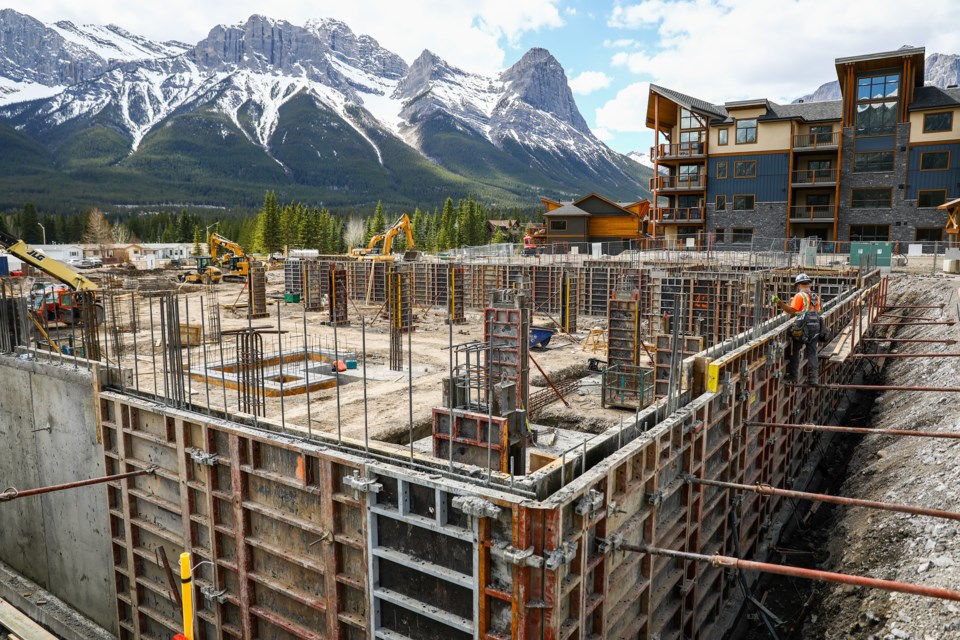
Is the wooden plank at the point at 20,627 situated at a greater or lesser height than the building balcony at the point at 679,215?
lesser

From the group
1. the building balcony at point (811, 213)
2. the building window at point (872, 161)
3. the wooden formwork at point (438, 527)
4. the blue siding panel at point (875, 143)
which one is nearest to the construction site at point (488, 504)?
the wooden formwork at point (438, 527)

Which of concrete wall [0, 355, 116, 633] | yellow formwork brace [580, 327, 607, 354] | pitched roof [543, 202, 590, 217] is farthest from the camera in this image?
pitched roof [543, 202, 590, 217]

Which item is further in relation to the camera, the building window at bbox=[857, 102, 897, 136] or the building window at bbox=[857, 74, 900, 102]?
the building window at bbox=[857, 102, 897, 136]

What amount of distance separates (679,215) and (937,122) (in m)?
16.4

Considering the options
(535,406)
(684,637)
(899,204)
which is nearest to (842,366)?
(535,406)

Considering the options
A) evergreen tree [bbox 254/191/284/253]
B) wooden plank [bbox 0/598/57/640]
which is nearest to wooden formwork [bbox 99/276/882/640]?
wooden plank [bbox 0/598/57/640]

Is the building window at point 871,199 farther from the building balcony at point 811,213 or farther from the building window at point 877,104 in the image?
the building window at point 877,104

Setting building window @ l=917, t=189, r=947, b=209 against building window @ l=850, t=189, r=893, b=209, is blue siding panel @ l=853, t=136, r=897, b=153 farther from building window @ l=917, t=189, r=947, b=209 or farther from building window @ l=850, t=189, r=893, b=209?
building window @ l=917, t=189, r=947, b=209

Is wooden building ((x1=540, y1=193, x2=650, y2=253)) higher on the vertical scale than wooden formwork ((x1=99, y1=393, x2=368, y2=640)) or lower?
higher

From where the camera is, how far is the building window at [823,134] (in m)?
43.5

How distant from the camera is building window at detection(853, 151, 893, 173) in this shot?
42.2m

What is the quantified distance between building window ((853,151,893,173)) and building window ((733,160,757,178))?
6117 millimetres

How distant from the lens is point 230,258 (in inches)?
A: 2387

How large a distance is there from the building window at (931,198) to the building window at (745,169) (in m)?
9.92
